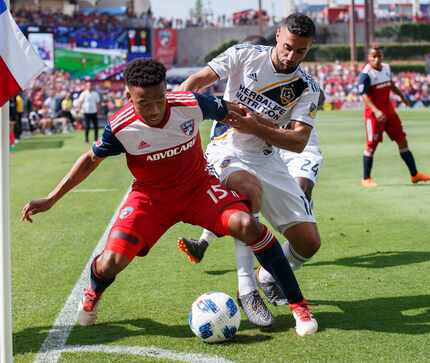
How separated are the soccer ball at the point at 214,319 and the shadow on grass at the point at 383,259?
2451mm

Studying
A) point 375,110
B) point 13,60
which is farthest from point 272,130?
point 375,110

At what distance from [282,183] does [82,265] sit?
2661 mm

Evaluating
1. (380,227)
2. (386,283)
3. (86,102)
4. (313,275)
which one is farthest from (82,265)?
(86,102)

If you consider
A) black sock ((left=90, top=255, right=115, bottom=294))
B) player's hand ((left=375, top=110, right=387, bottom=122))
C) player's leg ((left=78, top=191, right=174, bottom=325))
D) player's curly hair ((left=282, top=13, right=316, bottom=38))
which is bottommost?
black sock ((left=90, top=255, right=115, bottom=294))

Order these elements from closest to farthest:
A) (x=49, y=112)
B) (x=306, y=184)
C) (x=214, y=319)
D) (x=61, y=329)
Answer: (x=214, y=319), (x=61, y=329), (x=306, y=184), (x=49, y=112)

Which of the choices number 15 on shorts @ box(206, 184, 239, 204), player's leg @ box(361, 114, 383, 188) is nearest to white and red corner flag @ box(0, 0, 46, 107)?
number 15 on shorts @ box(206, 184, 239, 204)

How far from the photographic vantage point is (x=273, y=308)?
629 centimetres

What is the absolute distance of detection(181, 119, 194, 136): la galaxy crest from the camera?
5.57 meters

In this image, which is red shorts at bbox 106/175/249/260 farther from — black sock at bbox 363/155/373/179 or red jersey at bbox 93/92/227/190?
black sock at bbox 363/155/373/179

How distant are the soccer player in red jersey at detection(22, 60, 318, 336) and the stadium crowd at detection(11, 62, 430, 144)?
22.5 meters

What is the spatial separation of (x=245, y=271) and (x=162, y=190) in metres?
0.85

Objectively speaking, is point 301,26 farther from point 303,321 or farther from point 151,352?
point 151,352

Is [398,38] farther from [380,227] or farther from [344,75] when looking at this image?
[380,227]

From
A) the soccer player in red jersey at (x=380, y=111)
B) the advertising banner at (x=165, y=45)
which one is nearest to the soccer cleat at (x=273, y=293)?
the soccer player in red jersey at (x=380, y=111)
